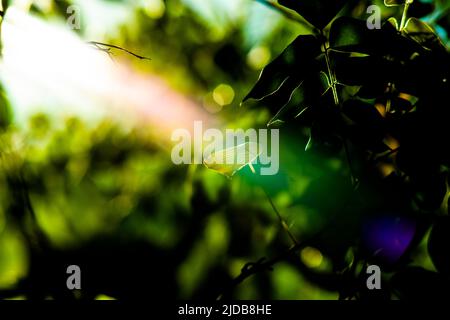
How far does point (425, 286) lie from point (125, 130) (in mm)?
1705

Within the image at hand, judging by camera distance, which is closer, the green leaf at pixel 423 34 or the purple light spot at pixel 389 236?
the green leaf at pixel 423 34

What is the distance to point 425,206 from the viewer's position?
0.83m

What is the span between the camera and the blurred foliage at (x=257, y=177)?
69 cm

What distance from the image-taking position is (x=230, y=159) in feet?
2.44

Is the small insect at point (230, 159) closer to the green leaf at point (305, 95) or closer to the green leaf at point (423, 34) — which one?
the green leaf at point (305, 95)

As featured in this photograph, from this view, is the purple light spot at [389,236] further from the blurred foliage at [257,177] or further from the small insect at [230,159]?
the small insect at [230,159]

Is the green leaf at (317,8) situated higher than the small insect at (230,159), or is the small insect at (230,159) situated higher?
the green leaf at (317,8)

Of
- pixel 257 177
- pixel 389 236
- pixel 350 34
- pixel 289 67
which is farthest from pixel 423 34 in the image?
pixel 257 177

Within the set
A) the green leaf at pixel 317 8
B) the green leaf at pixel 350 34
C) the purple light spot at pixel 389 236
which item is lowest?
the purple light spot at pixel 389 236

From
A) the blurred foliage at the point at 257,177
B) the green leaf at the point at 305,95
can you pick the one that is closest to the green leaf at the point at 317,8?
the blurred foliage at the point at 257,177

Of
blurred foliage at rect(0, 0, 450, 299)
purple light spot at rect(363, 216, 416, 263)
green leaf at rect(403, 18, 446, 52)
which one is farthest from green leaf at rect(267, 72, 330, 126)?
purple light spot at rect(363, 216, 416, 263)

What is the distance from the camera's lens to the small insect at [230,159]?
2.41 feet

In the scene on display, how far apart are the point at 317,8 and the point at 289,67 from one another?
13 cm
